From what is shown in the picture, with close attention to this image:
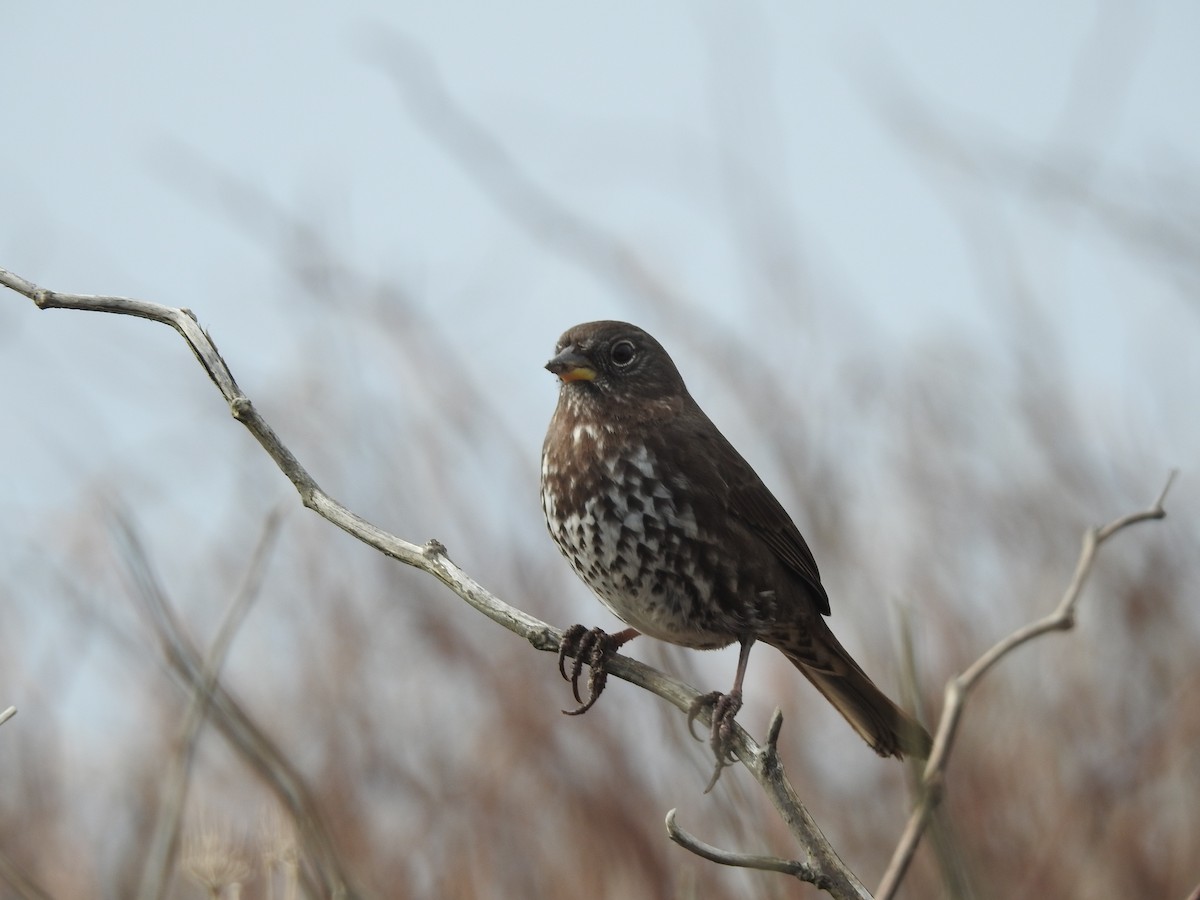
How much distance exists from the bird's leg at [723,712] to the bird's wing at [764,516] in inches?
13.2

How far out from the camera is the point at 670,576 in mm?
3770

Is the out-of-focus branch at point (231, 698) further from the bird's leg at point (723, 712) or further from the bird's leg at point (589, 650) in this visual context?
the bird's leg at point (589, 650)

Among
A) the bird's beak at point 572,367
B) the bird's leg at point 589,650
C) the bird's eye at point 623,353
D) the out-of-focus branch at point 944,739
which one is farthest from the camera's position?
the bird's eye at point 623,353

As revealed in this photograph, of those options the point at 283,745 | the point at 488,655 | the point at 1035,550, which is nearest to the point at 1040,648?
the point at 1035,550

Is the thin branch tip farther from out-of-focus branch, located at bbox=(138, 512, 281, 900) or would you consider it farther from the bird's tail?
the bird's tail

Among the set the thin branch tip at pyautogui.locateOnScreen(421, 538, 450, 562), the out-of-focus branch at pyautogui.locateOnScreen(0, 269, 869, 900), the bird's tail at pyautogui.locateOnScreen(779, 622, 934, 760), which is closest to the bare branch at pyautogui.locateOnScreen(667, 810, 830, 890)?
the out-of-focus branch at pyautogui.locateOnScreen(0, 269, 869, 900)

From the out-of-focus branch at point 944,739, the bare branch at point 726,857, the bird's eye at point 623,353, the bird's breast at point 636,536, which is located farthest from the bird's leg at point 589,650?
the out-of-focus branch at point 944,739

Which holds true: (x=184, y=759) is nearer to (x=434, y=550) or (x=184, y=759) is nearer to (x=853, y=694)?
(x=434, y=550)

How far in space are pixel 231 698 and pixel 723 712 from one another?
1.63 meters

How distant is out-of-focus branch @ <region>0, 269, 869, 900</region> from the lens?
183 cm

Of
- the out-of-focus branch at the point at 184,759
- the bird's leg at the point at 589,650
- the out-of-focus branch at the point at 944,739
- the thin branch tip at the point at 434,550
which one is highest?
the bird's leg at the point at 589,650

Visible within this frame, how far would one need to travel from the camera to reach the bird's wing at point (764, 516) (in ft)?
13.3

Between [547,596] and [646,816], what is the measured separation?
1183mm

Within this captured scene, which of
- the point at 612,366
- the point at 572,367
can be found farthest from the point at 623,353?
the point at 572,367
